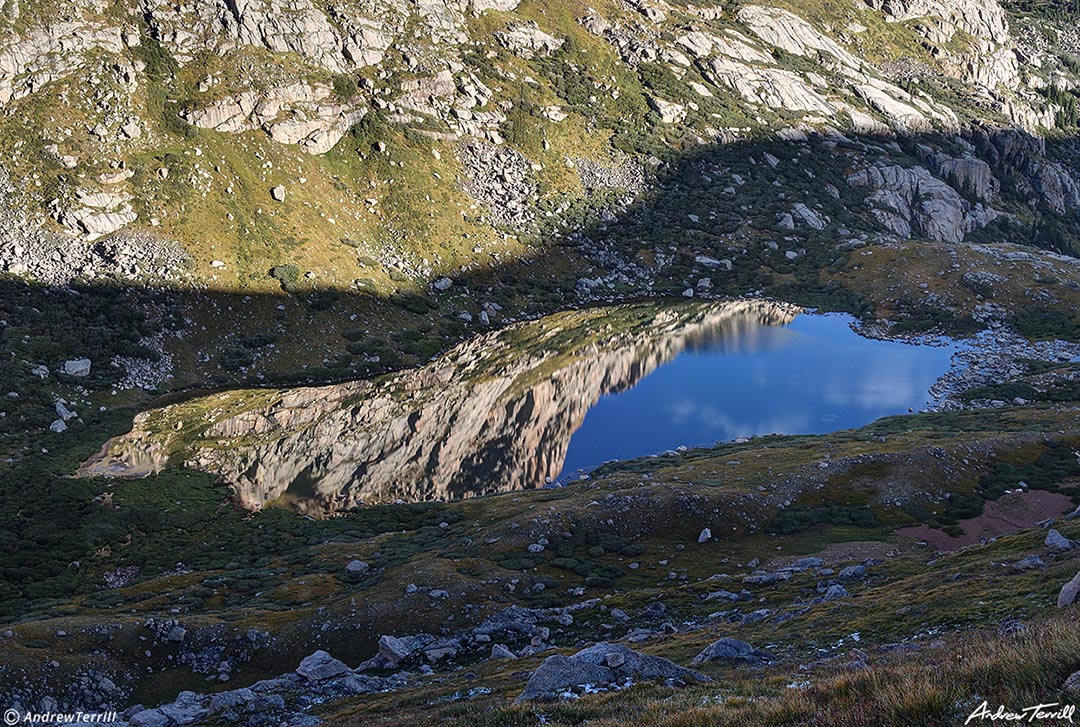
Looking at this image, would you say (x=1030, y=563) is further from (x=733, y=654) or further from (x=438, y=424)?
(x=438, y=424)

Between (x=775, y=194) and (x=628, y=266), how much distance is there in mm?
39983

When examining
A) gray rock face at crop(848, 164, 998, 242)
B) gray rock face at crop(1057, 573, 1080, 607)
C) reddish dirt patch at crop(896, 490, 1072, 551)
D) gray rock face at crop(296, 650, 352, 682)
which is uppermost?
gray rock face at crop(848, 164, 998, 242)

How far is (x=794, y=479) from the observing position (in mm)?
50906

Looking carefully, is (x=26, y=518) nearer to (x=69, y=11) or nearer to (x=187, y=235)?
(x=187, y=235)

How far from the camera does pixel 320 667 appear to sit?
2931 cm

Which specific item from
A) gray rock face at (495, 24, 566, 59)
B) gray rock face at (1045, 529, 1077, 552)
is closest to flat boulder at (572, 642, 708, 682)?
gray rock face at (1045, 529, 1077, 552)

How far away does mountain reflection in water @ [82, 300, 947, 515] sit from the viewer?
58.6 metres

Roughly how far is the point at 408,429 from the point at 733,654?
47.7 metres

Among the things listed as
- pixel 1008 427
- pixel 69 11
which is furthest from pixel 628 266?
pixel 69 11

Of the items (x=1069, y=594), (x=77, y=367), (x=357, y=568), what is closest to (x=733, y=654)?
(x=1069, y=594)

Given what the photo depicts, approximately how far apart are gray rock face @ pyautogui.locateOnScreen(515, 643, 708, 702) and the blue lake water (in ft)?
140

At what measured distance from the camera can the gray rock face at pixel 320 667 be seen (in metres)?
28.9

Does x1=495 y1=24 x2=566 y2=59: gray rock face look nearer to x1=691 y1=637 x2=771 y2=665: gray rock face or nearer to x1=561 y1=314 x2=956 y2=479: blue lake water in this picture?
x1=561 y1=314 x2=956 y2=479: blue lake water

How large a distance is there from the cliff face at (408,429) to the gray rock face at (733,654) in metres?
37.4
